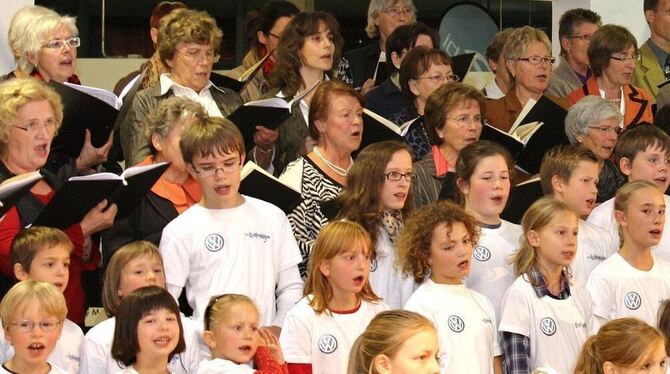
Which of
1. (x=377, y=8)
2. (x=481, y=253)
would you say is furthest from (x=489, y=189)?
(x=377, y=8)

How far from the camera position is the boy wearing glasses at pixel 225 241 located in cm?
524

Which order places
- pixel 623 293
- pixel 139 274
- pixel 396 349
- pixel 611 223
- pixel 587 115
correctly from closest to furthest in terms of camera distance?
pixel 396 349
pixel 139 274
pixel 623 293
pixel 611 223
pixel 587 115

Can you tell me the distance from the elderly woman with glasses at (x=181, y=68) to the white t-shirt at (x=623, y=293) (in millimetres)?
1774

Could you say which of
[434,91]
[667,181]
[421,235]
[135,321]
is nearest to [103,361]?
[135,321]

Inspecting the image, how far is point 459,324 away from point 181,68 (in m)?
1.80

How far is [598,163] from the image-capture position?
6078mm

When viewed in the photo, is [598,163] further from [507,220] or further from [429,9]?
[429,9]

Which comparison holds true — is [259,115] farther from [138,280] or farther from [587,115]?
[587,115]

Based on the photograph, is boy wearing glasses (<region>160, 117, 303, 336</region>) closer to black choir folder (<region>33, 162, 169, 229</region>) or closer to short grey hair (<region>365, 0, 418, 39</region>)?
black choir folder (<region>33, 162, 169, 229</region>)

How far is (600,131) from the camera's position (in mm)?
6496

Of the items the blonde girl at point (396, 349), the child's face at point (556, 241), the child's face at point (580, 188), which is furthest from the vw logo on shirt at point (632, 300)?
the blonde girl at point (396, 349)

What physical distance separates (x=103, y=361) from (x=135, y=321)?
0.86 ft

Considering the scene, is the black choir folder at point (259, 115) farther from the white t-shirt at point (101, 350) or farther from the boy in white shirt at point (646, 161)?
the boy in white shirt at point (646, 161)

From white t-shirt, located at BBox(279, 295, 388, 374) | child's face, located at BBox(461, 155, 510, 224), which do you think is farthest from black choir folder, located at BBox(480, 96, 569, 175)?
white t-shirt, located at BBox(279, 295, 388, 374)
